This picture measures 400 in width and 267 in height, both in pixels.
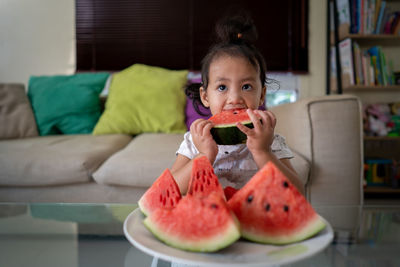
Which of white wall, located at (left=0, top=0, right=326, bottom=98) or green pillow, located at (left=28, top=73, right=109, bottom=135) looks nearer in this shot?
green pillow, located at (left=28, top=73, right=109, bottom=135)

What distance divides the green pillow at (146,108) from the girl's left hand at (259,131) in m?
1.48

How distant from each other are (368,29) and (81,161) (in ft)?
9.34

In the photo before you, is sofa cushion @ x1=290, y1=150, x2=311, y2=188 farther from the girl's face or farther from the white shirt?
the girl's face

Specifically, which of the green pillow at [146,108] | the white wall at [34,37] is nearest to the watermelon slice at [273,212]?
the green pillow at [146,108]

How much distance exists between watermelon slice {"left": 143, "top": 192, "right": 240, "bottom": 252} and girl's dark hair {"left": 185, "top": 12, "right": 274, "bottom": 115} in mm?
640

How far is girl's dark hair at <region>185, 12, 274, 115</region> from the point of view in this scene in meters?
0.99

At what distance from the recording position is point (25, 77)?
323 cm

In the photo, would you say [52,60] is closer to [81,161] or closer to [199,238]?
[81,161]

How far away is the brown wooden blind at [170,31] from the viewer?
10.4 feet

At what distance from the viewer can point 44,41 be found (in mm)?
3221

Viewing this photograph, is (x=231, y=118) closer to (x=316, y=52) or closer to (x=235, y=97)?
(x=235, y=97)

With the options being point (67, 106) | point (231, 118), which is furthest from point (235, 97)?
point (67, 106)

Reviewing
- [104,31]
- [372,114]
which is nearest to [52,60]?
[104,31]

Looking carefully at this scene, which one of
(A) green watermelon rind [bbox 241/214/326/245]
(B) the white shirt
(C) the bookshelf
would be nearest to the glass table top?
(A) green watermelon rind [bbox 241/214/326/245]
